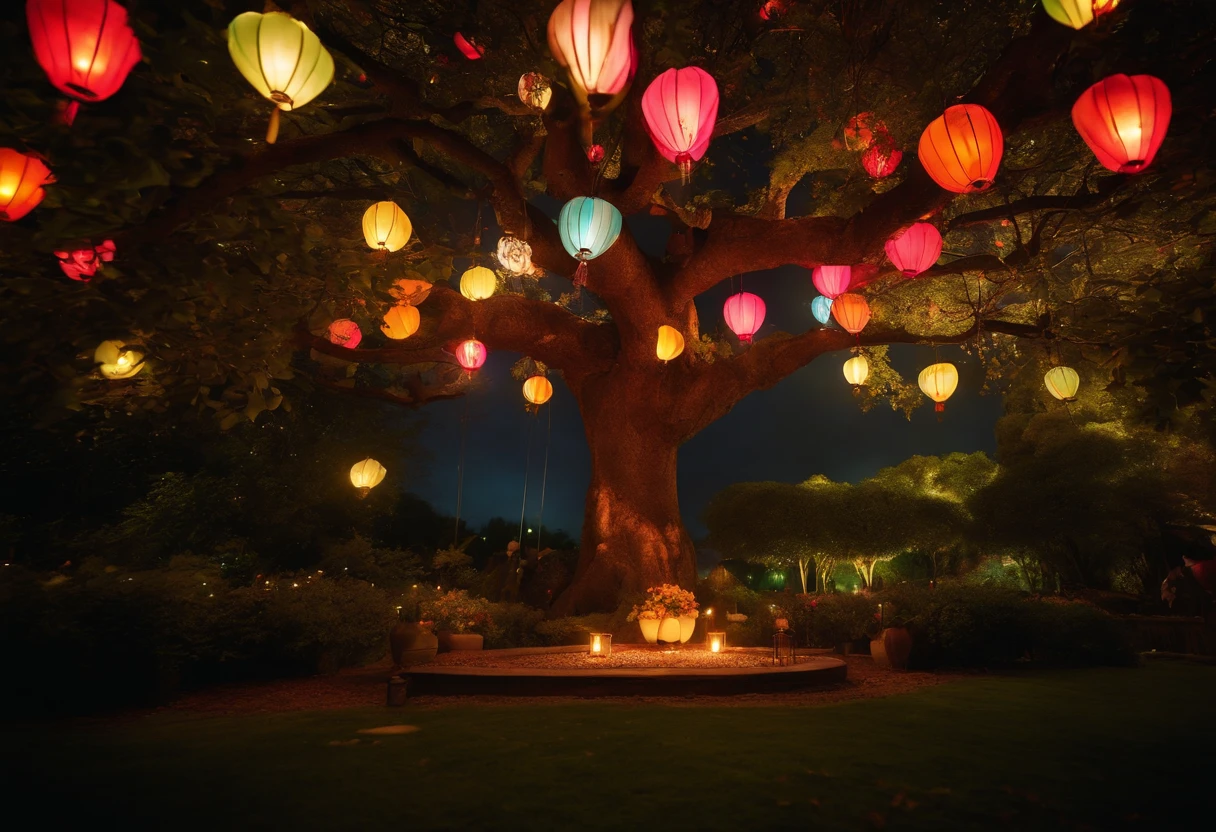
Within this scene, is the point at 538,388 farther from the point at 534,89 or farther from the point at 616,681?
the point at 616,681

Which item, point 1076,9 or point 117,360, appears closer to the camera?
point 1076,9

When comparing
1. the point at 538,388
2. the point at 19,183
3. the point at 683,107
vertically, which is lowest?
the point at 19,183

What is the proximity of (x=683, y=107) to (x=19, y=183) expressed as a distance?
504cm

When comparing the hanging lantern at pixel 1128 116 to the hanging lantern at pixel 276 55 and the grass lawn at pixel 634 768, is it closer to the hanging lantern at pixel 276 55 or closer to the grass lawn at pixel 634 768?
the grass lawn at pixel 634 768

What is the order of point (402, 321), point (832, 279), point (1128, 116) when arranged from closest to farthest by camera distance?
point (1128, 116)
point (402, 321)
point (832, 279)

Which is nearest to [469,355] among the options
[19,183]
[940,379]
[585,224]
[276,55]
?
[585,224]

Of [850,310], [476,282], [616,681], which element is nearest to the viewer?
[616,681]

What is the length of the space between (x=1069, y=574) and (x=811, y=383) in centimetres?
2880

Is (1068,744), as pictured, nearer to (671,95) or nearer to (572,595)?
(671,95)

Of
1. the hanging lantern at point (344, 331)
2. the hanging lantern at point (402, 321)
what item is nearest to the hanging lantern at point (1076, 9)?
the hanging lantern at point (402, 321)

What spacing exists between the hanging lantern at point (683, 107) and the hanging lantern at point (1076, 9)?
2608 mm

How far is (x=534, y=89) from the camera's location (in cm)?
869

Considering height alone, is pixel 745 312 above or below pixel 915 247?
above

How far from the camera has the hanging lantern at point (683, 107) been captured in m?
6.18
